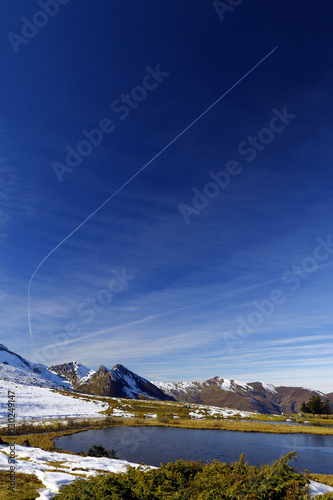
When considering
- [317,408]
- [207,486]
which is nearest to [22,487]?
[207,486]

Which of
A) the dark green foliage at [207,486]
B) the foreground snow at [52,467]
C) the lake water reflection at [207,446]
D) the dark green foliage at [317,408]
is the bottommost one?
the dark green foliage at [317,408]

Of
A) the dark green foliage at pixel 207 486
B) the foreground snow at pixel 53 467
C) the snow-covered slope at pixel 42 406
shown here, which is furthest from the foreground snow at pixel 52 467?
the snow-covered slope at pixel 42 406

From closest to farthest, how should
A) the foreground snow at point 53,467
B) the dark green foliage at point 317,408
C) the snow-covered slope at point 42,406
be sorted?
the foreground snow at point 53,467 < the snow-covered slope at point 42,406 < the dark green foliage at point 317,408

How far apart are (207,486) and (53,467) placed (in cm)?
1770

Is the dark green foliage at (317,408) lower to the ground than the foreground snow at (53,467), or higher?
lower

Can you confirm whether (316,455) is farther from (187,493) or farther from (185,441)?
(187,493)

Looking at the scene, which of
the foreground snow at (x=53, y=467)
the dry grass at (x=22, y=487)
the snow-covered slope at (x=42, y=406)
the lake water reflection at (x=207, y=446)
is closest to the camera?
the dry grass at (x=22, y=487)

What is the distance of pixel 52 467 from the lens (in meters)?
24.9

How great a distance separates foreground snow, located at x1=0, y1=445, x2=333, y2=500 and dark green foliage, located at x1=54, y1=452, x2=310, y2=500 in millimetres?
2805

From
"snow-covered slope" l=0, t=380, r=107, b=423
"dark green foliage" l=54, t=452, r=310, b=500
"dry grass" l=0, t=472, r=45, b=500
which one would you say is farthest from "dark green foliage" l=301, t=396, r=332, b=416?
"dry grass" l=0, t=472, r=45, b=500

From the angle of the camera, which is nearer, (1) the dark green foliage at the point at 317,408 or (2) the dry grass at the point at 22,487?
(2) the dry grass at the point at 22,487

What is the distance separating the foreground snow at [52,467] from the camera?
64.3 ft

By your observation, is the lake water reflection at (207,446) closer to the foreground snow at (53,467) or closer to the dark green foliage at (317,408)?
the foreground snow at (53,467)

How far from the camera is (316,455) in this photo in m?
48.1
